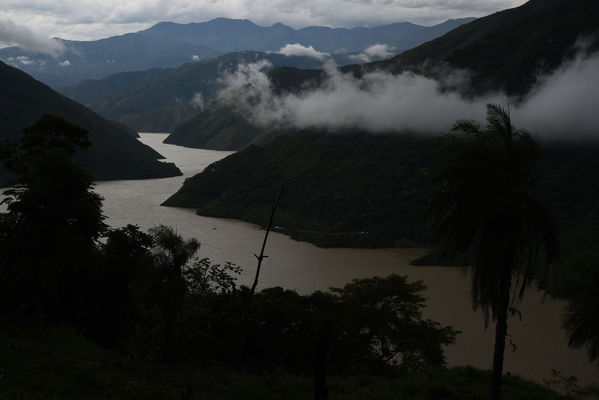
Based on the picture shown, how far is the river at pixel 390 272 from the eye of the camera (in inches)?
1857

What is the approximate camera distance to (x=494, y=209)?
1265 centimetres

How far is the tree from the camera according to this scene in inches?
980

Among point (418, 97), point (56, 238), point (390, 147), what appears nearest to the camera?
point (56, 238)

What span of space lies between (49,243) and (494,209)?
19.7 m

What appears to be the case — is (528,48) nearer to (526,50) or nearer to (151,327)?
(526,50)

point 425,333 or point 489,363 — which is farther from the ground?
point 425,333

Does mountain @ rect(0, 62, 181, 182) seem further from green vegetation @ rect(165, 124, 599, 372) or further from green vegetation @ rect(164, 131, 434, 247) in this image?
green vegetation @ rect(165, 124, 599, 372)

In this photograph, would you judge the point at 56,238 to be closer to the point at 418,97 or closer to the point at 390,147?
the point at 390,147

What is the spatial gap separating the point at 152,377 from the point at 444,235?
10949mm

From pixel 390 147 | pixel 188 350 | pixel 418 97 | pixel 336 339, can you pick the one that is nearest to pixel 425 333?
pixel 336 339

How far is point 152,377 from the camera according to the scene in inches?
733

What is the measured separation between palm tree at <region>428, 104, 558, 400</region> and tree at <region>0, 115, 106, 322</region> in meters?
17.7

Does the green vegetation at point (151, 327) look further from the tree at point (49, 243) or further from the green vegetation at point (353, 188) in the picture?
the green vegetation at point (353, 188)

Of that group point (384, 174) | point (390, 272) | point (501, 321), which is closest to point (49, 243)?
point (501, 321)
